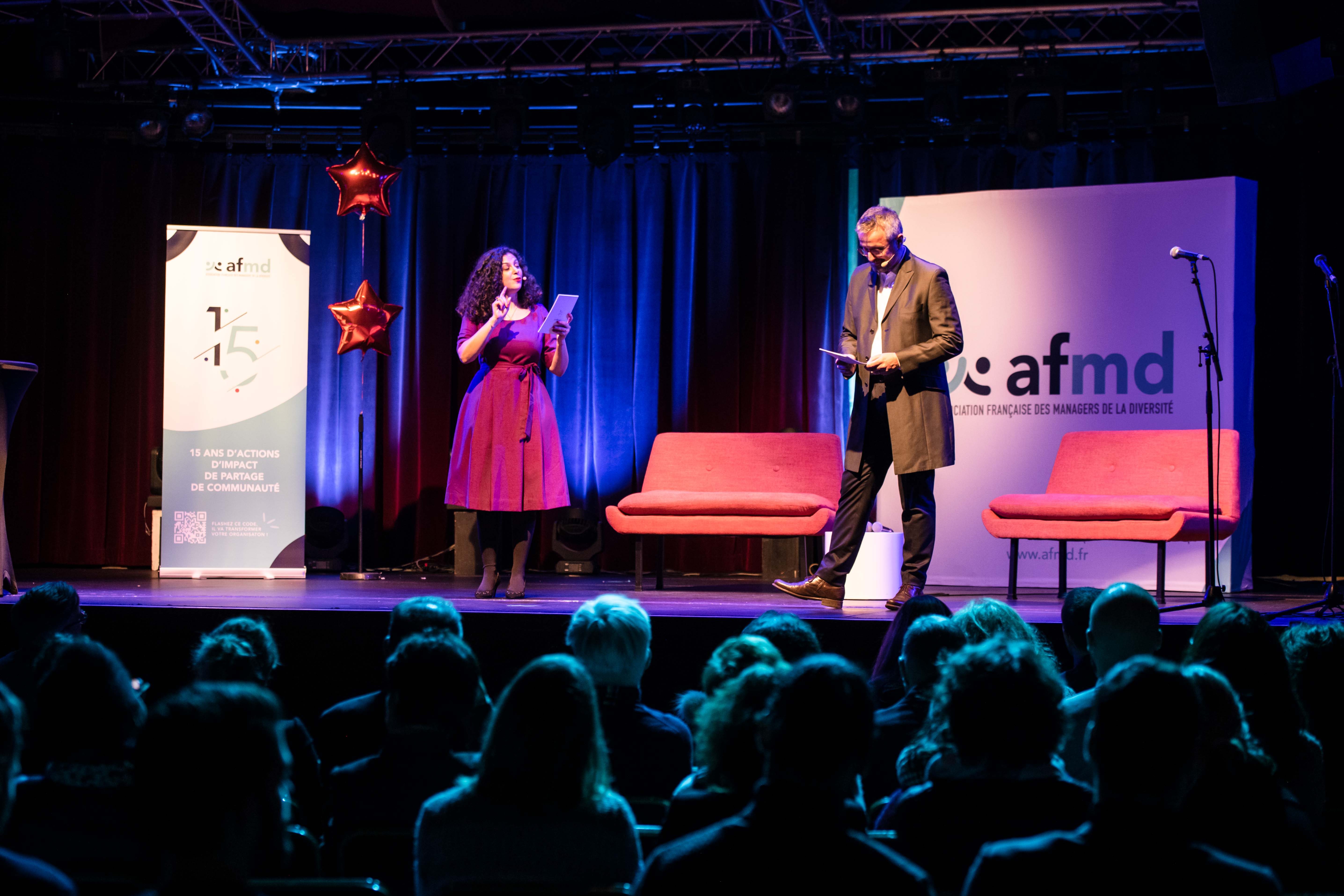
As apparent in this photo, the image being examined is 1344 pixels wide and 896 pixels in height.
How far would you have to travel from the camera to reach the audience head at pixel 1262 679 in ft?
7.32

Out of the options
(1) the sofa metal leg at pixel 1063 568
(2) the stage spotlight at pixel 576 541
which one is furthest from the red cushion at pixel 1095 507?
(2) the stage spotlight at pixel 576 541

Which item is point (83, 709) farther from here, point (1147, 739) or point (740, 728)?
point (1147, 739)

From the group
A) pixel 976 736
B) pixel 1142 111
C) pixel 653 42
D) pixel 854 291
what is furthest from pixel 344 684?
pixel 1142 111

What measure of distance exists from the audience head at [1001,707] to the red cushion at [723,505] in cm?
427

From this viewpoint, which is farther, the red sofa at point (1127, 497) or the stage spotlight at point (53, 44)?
the stage spotlight at point (53, 44)

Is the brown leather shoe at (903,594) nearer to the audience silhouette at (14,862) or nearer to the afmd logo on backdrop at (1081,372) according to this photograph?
the afmd logo on backdrop at (1081,372)

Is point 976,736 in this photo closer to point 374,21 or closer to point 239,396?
point 239,396

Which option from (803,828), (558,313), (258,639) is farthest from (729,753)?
(558,313)

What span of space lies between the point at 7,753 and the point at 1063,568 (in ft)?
18.3

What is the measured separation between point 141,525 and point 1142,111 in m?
7.03

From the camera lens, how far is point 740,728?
191cm

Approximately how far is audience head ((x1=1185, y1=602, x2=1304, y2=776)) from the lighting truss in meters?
5.03

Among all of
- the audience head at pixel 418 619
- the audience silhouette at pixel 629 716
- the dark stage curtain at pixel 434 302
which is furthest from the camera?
the dark stage curtain at pixel 434 302

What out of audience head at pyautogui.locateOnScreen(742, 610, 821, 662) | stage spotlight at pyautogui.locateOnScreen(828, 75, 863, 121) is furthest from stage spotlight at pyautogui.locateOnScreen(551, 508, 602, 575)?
audience head at pyautogui.locateOnScreen(742, 610, 821, 662)
